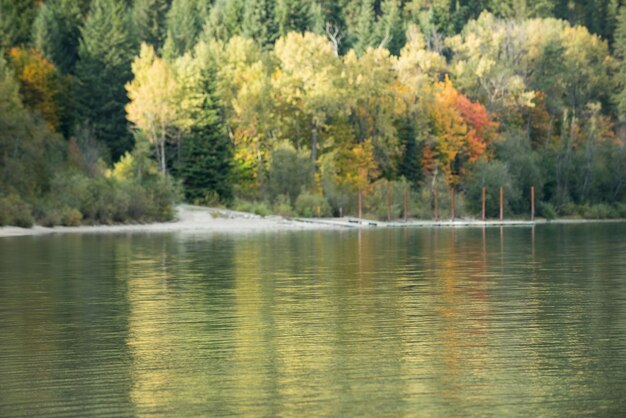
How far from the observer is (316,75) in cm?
9931

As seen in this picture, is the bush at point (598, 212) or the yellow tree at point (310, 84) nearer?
the yellow tree at point (310, 84)

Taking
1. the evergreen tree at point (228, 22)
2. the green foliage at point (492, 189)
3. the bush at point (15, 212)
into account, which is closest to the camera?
the bush at point (15, 212)

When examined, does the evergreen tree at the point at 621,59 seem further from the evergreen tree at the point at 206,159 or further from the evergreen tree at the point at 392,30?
the evergreen tree at the point at 206,159

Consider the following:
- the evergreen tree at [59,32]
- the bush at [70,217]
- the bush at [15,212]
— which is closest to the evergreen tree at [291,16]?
the evergreen tree at [59,32]

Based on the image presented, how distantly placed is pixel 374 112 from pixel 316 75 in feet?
24.3

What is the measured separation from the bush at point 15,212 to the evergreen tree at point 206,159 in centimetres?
2311

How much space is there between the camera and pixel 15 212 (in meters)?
67.0

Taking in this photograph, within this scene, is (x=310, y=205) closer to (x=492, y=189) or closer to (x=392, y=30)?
(x=492, y=189)

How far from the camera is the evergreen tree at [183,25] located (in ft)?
422

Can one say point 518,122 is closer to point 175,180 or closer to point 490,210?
point 490,210

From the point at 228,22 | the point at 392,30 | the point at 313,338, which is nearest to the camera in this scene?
the point at 313,338

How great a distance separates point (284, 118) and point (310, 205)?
33.3 feet

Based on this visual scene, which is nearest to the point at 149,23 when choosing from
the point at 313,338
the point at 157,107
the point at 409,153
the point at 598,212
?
the point at 409,153

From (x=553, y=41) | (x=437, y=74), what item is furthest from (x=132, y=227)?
(x=553, y=41)
